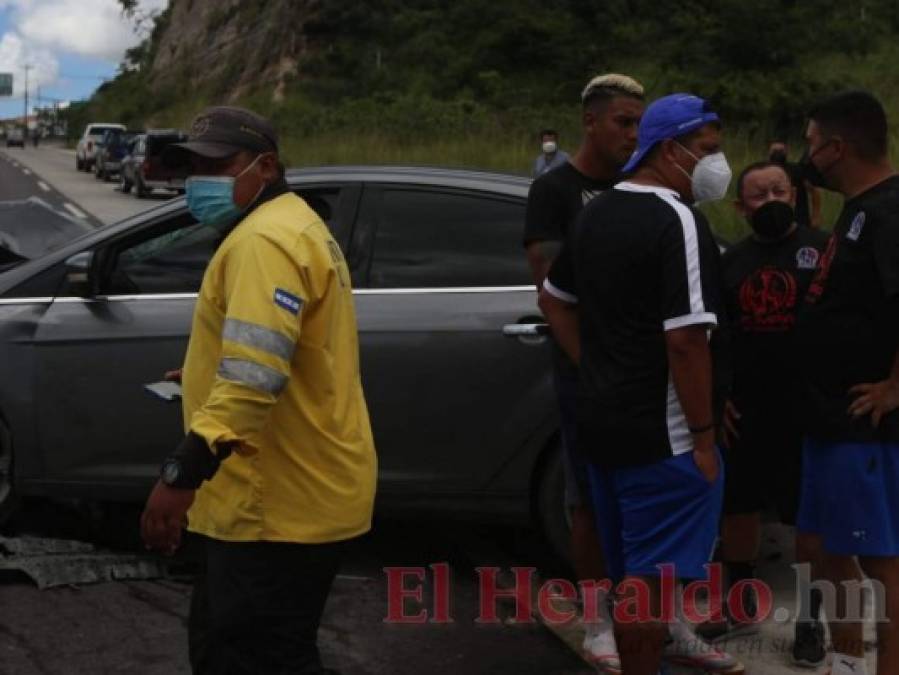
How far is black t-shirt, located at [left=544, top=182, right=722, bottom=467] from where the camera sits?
10.7 ft

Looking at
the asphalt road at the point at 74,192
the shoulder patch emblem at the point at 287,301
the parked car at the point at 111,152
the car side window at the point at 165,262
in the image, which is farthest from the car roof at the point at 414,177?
the parked car at the point at 111,152

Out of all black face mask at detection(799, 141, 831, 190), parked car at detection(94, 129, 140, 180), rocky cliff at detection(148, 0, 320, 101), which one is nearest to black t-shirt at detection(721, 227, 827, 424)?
black face mask at detection(799, 141, 831, 190)

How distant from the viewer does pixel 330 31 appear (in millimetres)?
50062

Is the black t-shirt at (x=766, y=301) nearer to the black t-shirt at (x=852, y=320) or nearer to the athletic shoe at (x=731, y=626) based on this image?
the black t-shirt at (x=852, y=320)

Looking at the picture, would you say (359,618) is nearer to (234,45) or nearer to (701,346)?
(701,346)

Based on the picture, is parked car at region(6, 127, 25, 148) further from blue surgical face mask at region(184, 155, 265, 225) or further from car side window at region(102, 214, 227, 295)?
blue surgical face mask at region(184, 155, 265, 225)

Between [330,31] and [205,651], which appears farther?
[330,31]

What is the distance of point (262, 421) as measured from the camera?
2814mm

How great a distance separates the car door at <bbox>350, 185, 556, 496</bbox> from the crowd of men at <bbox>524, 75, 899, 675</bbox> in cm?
67

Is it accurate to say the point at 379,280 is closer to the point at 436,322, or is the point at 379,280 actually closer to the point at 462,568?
the point at 436,322

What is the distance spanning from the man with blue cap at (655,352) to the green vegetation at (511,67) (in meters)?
14.3

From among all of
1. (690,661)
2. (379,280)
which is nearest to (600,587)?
(690,661)

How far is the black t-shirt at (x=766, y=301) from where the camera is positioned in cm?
440

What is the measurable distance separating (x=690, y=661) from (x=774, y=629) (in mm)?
566
